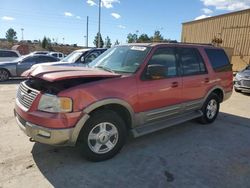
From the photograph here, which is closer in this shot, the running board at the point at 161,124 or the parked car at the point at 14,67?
the running board at the point at 161,124

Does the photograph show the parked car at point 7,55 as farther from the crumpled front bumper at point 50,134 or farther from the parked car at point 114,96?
the crumpled front bumper at point 50,134

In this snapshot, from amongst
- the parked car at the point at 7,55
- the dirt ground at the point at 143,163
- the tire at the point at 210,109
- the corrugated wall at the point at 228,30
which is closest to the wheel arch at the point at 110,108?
the dirt ground at the point at 143,163

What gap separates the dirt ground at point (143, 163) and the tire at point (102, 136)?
0.15 meters

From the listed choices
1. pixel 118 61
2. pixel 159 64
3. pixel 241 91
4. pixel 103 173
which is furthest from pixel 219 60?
pixel 241 91

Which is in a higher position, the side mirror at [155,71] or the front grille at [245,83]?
the side mirror at [155,71]

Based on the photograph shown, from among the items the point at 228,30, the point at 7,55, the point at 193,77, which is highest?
the point at 228,30

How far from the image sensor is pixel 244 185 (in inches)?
130

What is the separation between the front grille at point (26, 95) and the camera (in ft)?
11.5

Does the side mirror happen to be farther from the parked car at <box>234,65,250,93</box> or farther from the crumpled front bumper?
the parked car at <box>234,65,250,93</box>

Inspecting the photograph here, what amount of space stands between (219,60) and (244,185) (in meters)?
3.61

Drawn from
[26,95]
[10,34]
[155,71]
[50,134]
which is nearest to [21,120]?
[26,95]

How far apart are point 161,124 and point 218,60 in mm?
2622

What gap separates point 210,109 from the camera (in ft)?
19.8

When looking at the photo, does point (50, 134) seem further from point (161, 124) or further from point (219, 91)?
point (219, 91)
